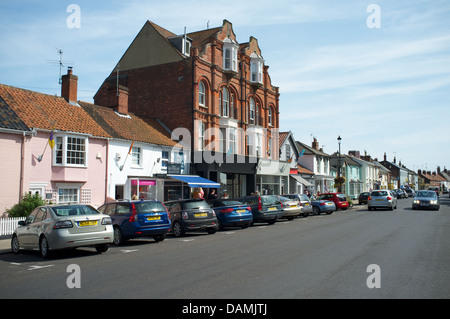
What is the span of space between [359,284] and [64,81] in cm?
2329

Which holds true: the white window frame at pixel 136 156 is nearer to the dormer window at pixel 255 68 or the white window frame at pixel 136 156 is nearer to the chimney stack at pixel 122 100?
the chimney stack at pixel 122 100

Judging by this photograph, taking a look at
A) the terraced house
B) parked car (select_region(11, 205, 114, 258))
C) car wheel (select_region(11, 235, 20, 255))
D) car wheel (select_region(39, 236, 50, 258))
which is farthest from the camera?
the terraced house

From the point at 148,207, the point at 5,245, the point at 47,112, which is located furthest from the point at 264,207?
the point at 47,112

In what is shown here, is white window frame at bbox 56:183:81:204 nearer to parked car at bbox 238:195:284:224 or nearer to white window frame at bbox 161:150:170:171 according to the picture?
white window frame at bbox 161:150:170:171

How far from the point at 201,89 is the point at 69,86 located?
10693 mm

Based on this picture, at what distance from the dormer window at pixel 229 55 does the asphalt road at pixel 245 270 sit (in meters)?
23.5

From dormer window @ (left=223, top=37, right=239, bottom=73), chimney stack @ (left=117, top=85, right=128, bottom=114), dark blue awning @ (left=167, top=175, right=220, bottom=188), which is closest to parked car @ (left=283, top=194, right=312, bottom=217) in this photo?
dark blue awning @ (left=167, top=175, right=220, bottom=188)

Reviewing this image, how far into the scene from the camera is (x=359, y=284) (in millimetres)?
7141

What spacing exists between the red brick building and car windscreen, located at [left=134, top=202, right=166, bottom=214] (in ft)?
50.7

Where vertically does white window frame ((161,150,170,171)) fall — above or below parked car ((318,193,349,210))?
above

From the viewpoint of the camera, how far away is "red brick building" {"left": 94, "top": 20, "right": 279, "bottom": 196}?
31.3 meters

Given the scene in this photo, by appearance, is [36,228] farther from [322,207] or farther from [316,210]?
[322,207]

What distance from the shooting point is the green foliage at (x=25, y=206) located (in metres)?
18.4
